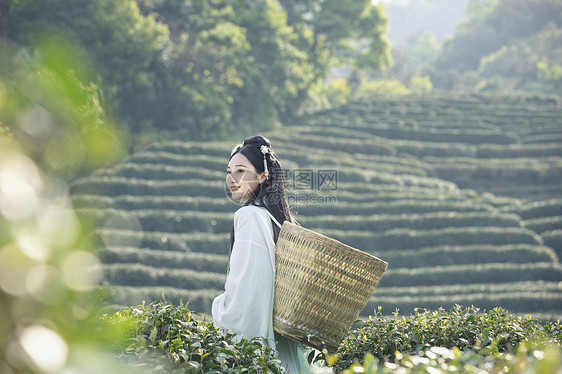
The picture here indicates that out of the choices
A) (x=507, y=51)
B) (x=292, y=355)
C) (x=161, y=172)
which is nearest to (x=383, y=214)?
(x=161, y=172)

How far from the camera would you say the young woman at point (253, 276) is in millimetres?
1833

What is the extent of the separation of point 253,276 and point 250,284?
0.03 meters

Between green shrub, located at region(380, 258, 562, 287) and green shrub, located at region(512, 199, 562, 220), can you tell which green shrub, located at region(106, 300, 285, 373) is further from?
green shrub, located at region(512, 199, 562, 220)

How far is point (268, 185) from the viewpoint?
7.00ft

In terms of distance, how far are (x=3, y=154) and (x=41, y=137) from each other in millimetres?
90

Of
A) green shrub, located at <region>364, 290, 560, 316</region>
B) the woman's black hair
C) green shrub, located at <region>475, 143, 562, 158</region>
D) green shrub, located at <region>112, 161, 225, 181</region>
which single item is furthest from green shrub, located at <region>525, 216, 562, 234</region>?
the woman's black hair

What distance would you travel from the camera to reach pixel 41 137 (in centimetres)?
50

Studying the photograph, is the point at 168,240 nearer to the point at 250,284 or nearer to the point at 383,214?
the point at 383,214

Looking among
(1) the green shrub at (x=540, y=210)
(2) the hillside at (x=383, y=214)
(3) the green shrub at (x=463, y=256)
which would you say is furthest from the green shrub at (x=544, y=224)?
(3) the green shrub at (x=463, y=256)

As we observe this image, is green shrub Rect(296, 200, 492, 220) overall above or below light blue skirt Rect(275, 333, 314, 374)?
below

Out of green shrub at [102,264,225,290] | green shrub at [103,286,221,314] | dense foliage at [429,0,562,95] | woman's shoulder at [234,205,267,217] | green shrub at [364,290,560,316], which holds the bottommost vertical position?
green shrub at [364,290,560,316]

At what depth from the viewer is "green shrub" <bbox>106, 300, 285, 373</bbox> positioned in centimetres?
137

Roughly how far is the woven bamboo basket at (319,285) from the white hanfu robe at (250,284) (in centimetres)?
5

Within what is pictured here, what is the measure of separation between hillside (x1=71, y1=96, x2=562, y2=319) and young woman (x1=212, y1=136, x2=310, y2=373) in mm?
4798
